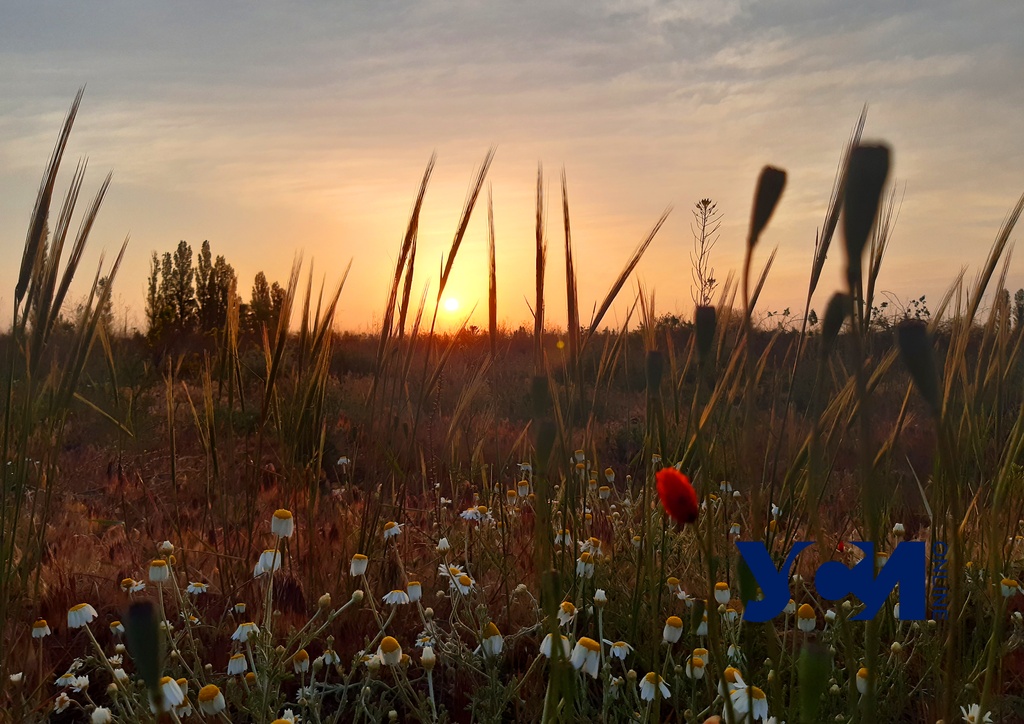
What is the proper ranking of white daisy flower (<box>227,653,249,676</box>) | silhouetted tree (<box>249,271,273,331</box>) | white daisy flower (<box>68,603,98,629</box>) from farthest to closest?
silhouetted tree (<box>249,271,273,331</box>) < white daisy flower (<box>68,603,98,629</box>) < white daisy flower (<box>227,653,249,676</box>)

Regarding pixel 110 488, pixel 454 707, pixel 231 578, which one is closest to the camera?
pixel 454 707

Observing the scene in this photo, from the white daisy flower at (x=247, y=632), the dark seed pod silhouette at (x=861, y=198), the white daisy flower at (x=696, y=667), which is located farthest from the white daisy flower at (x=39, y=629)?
the dark seed pod silhouette at (x=861, y=198)

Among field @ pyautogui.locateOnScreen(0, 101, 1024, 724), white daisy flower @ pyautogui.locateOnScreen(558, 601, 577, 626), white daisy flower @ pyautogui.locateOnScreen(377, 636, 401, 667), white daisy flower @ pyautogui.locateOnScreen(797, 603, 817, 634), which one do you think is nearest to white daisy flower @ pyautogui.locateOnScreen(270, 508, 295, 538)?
field @ pyautogui.locateOnScreen(0, 101, 1024, 724)

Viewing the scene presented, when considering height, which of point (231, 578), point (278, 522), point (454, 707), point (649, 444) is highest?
point (649, 444)

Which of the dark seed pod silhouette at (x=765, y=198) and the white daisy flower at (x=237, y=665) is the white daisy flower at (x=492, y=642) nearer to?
the white daisy flower at (x=237, y=665)

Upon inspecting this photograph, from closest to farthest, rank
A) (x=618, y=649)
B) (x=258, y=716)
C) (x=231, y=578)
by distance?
(x=258, y=716), (x=618, y=649), (x=231, y=578)

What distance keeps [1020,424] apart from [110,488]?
3842 mm

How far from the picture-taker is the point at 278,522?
5.42ft

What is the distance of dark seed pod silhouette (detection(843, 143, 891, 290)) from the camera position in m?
0.46

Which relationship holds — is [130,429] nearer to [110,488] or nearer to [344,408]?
[110,488]

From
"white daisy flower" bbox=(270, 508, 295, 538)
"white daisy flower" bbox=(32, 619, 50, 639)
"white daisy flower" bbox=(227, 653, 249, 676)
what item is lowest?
"white daisy flower" bbox=(227, 653, 249, 676)

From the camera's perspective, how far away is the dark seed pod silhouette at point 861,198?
1.51ft

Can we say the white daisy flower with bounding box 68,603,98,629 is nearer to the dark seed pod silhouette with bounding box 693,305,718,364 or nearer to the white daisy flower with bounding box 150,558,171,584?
the white daisy flower with bounding box 150,558,171,584

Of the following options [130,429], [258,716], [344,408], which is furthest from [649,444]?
[344,408]
